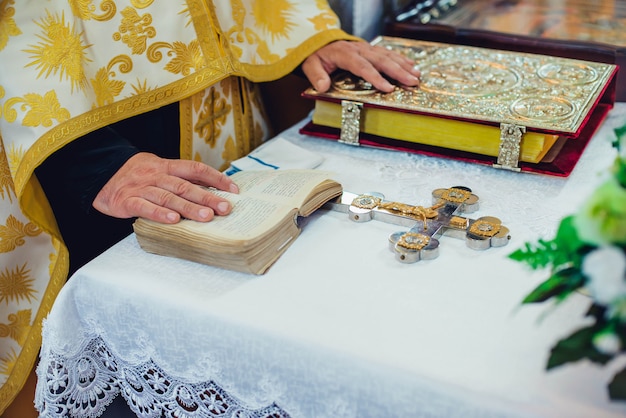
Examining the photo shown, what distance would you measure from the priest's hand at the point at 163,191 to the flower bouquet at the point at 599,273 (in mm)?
466

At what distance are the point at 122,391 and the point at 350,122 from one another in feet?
1.94

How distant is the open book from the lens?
0.95 meters

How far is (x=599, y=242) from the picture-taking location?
0.63 meters

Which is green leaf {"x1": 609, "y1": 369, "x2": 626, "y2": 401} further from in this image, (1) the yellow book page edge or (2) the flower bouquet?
(1) the yellow book page edge

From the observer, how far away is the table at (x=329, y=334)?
2.56ft

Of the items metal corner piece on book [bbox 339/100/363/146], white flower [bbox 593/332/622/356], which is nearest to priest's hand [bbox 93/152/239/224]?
metal corner piece on book [bbox 339/100/363/146]

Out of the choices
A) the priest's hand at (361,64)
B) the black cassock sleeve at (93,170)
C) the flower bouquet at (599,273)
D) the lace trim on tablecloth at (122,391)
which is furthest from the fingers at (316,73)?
the flower bouquet at (599,273)

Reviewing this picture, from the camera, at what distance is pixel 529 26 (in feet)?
5.93

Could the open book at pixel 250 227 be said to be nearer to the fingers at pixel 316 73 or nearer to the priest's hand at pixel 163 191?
the priest's hand at pixel 163 191

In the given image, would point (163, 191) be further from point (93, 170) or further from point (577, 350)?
point (577, 350)

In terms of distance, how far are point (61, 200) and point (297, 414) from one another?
0.63 m

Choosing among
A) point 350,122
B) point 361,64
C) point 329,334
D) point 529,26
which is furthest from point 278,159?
point 529,26

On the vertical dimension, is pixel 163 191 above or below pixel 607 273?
below

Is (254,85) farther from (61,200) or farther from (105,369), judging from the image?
(105,369)
